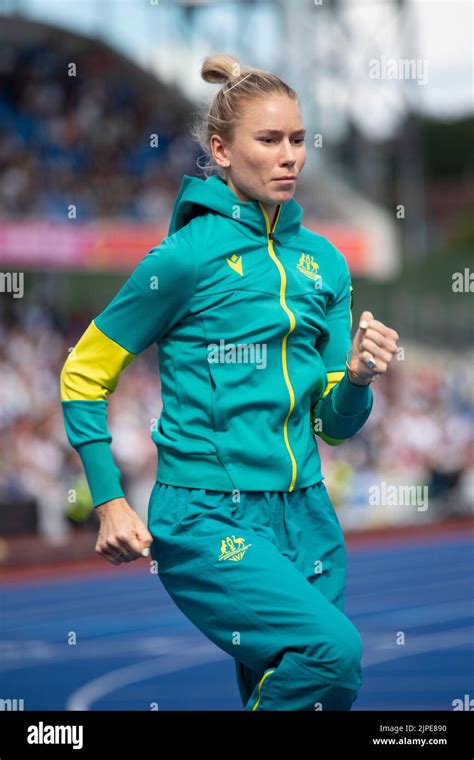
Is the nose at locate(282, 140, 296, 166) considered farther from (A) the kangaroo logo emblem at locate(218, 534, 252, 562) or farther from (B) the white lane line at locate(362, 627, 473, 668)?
(B) the white lane line at locate(362, 627, 473, 668)

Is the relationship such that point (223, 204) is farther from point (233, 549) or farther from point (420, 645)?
point (420, 645)

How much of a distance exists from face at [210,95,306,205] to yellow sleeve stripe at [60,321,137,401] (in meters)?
0.60

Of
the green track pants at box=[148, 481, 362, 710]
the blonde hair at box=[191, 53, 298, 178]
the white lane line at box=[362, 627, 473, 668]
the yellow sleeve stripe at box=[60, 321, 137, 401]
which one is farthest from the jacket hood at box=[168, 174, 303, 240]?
the white lane line at box=[362, 627, 473, 668]

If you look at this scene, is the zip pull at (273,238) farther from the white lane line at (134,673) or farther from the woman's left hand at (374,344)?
the white lane line at (134,673)

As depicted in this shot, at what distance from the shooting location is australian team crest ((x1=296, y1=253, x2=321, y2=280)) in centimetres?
405

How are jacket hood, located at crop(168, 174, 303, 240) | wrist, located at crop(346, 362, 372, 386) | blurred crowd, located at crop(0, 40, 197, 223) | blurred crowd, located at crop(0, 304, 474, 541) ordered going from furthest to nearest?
1. blurred crowd, located at crop(0, 40, 197, 223)
2. blurred crowd, located at crop(0, 304, 474, 541)
3. jacket hood, located at crop(168, 174, 303, 240)
4. wrist, located at crop(346, 362, 372, 386)

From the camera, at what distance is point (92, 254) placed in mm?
21312

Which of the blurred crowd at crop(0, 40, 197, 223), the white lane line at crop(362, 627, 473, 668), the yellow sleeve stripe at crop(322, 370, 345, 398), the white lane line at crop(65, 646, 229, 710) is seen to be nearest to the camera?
the yellow sleeve stripe at crop(322, 370, 345, 398)

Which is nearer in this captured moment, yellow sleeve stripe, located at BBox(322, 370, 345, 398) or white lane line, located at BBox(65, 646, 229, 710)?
yellow sleeve stripe, located at BBox(322, 370, 345, 398)

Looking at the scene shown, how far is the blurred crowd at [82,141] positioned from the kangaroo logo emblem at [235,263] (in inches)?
648

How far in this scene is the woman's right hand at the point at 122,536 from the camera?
12.1 ft

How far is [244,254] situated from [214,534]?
0.82 meters

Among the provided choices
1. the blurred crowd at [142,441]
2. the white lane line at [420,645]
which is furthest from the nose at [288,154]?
the blurred crowd at [142,441]

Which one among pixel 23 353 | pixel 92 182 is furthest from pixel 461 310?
pixel 23 353
